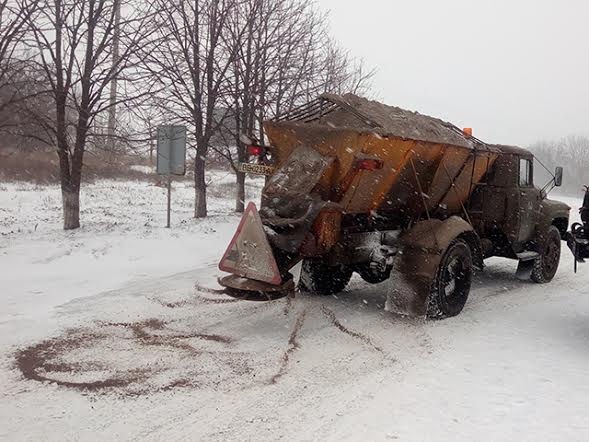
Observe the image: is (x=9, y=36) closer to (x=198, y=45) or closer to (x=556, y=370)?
(x=198, y=45)

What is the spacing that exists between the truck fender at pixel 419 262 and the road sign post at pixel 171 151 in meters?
6.86

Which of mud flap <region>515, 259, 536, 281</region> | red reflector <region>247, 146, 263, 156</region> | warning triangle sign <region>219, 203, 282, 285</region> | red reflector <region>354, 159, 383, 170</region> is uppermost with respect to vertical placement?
red reflector <region>247, 146, 263, 156</region>

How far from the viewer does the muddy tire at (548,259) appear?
352 inches

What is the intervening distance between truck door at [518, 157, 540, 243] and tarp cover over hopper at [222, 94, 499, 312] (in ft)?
6.78

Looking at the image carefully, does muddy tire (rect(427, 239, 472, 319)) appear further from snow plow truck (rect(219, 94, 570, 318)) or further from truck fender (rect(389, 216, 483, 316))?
truck fender (rect(389, 216, 483, 316))

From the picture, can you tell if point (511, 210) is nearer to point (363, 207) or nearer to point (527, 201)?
point (527, 201)

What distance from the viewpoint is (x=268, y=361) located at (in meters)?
4.94

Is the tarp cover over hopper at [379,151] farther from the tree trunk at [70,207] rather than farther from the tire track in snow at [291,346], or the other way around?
the tree trunk at [70,207]

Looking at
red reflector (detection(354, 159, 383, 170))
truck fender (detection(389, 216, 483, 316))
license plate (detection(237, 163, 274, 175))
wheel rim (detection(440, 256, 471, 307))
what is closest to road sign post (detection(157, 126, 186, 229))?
license plate (detection(237, 163, 274, 175))

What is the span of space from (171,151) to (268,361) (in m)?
8.06

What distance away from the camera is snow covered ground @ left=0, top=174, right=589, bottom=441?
12.1 ft

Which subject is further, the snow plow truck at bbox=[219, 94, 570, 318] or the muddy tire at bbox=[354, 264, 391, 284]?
the muddy tire at bbox=[354, 264, 391, 284]

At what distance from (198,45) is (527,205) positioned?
33.0 ft

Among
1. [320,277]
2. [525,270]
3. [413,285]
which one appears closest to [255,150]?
[320,277]
